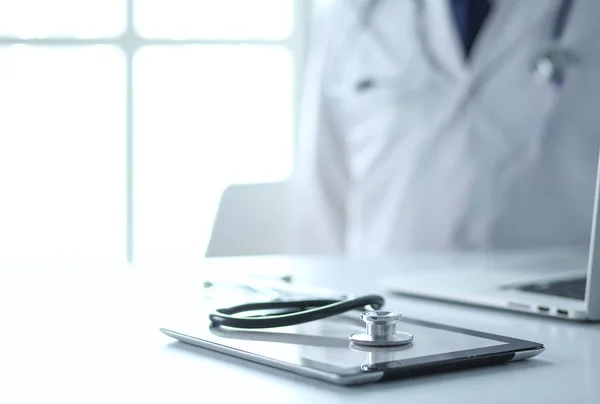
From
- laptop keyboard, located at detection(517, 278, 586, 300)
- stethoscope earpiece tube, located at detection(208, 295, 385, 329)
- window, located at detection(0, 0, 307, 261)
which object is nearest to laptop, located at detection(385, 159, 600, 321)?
laptop keyboard, located at detection(517, 278, 586, 300)

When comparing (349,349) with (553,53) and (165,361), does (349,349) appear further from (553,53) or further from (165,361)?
(553,53)

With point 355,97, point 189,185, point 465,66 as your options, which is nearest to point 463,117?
point 465,66

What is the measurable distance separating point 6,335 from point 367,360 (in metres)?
0.29

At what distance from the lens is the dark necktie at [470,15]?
2.08 m

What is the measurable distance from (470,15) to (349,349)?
1596 millimetres

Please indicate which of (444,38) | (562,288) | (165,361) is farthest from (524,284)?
(444,38)

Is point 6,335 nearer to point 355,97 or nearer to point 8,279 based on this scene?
point 8,279

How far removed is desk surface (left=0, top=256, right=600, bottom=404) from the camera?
21.4 inches

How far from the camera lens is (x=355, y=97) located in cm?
226

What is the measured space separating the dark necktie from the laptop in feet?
3.10

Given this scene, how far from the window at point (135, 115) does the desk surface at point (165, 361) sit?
157 centimetres

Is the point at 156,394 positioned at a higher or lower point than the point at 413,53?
lower

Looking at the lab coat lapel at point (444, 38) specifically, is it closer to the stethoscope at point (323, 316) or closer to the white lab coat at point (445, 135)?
the white lab coat at point (445, 135)

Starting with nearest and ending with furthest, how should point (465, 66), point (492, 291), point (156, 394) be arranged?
point (156, 394), point (492, 291), point (465, 66)
